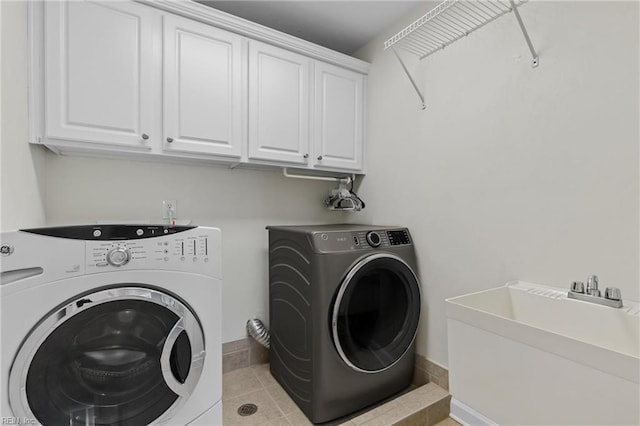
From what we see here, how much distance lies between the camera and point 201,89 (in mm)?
1595

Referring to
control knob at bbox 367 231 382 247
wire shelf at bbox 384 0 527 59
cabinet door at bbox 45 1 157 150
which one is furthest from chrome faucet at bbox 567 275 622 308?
cabinet door at bbox 45 1 157 150

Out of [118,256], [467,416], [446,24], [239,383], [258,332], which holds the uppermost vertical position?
[446,24]

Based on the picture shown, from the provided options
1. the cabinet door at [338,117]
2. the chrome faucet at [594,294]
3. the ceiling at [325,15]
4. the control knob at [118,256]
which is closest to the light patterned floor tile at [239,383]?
the control knob at [118,256]

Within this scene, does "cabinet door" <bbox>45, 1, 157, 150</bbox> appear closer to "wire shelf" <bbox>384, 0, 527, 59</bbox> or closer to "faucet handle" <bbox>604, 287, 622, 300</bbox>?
"wire shelf" <bbox>384, 0, 527, 59</bbox>

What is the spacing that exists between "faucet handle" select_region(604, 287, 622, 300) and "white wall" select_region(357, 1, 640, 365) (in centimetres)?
9

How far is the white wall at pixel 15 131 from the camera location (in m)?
1.02

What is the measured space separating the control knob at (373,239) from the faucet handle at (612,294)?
36.3 inches

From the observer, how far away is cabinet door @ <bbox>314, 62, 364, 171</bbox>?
1.98m

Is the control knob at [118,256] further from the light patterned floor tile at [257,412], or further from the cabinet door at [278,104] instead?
the light patterned floor tile at [257,412]

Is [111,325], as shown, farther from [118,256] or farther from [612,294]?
[612,294]

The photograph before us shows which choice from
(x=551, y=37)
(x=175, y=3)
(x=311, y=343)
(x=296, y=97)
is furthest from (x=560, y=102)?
(x=175, y=3)

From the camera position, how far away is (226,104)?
5.48 ft

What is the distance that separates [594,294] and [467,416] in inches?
24.6

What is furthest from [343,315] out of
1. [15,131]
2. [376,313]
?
[15,131]
